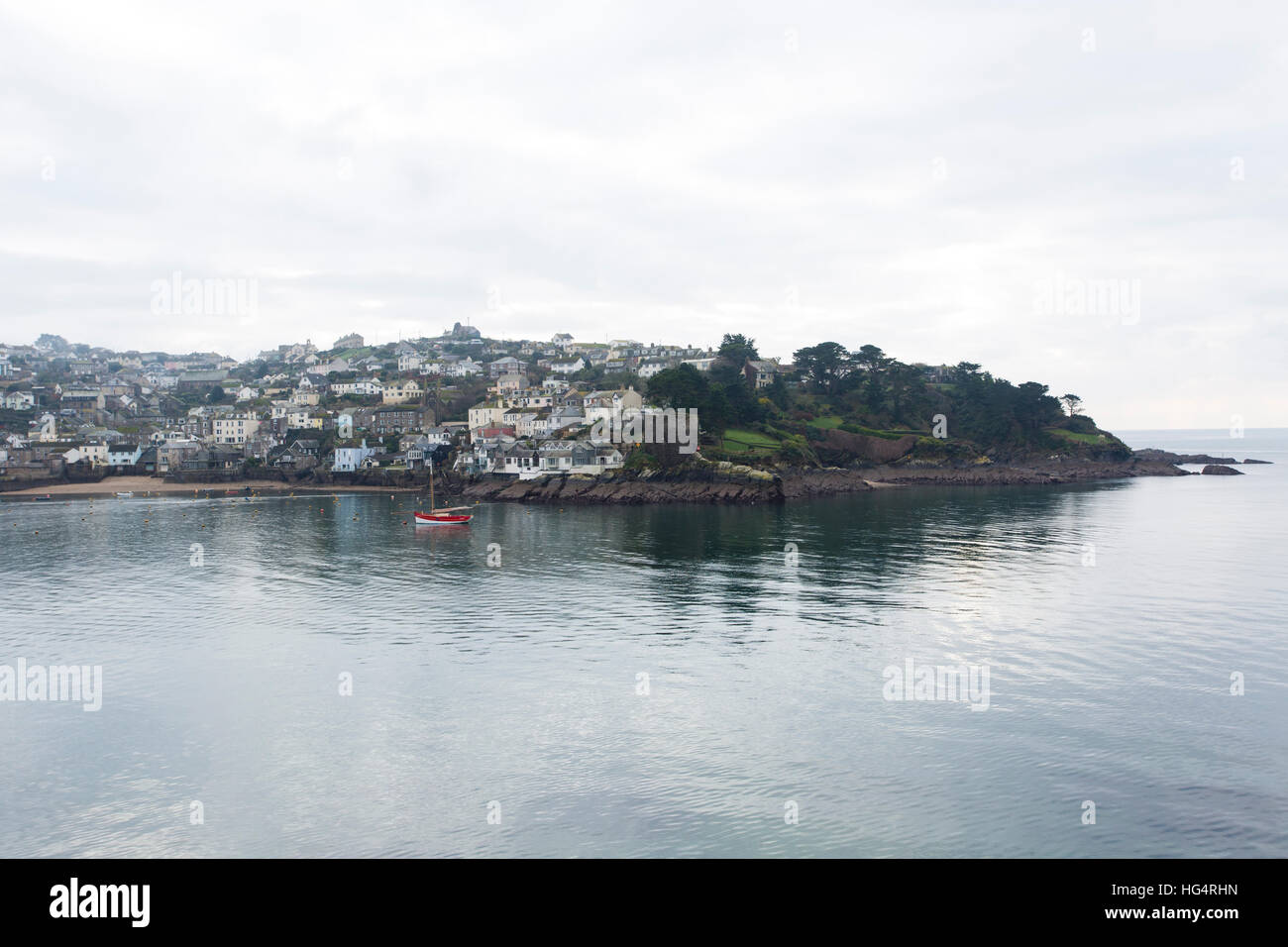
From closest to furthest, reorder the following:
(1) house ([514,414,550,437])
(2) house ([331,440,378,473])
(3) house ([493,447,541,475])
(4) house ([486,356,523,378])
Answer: (3) house ([493,447,541,475])
(1) house ([514,414,550,437])
(2) house ([331,440,378,473])
(4) house ([486,356,523,378])

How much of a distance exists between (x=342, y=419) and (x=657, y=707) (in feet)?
397

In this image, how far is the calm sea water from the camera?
57.0 ft

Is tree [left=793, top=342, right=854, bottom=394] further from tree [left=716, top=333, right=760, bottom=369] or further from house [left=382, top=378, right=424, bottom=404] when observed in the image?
house [left=382, top=378, right=424, bottom=404]

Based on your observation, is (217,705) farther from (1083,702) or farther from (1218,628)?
(1218,628)

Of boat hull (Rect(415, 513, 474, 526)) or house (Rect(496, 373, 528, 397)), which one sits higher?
house (Rect(496, 373, 528, 397))

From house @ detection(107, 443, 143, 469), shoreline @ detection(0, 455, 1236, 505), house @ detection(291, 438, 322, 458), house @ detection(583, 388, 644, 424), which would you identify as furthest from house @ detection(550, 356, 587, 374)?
house @ detection(107, 443, 143, 469)

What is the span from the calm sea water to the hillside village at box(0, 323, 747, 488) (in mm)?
57579

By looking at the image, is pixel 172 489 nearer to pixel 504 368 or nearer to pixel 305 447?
pixel 305 447

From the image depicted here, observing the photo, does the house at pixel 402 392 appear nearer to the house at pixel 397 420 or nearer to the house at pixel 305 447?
the house at pixel 397 420

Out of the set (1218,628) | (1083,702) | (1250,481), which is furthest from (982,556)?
(1250,481)

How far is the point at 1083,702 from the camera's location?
2420 centimetres

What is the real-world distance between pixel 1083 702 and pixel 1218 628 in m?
12.9

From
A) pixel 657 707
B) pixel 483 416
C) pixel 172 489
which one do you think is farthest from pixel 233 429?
pixel 657 707

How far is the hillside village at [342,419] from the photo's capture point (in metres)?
114
